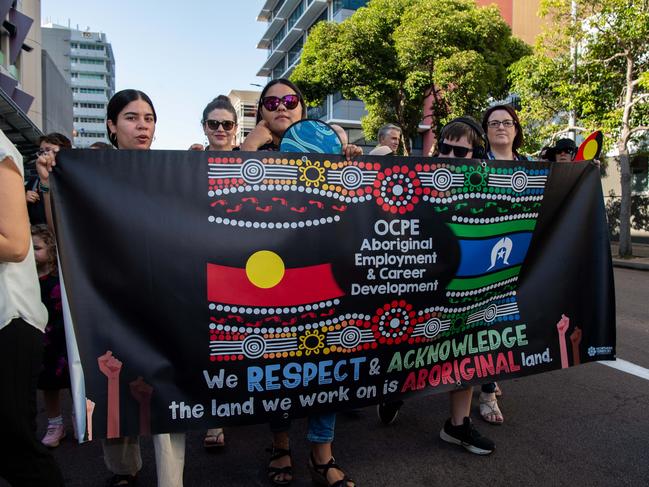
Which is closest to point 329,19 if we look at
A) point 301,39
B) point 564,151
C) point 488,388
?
A: point 301,39

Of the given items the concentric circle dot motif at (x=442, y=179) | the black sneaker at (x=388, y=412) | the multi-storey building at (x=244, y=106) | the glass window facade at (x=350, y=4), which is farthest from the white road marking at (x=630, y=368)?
the multi-storey building at (x=244, y=106)

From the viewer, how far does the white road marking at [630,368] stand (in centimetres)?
428

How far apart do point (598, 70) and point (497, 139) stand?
1191cm

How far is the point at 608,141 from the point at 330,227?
42.3ft

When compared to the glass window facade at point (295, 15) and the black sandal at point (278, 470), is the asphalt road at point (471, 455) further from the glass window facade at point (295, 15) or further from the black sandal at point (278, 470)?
the glass window facade at point (295, 15)

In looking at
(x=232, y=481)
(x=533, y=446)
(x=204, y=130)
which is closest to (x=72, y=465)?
(x=232, y=481)

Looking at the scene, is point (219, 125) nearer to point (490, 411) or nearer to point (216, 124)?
point (216, 124)

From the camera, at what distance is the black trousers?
1.72 metres

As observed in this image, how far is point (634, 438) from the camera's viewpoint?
121 inches

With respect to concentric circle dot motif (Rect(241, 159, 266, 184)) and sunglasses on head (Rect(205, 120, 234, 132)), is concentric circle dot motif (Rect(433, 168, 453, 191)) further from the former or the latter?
sunglasses on head (Rect(205, 120, 234, 132))

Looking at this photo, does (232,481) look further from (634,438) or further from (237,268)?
(634,438)

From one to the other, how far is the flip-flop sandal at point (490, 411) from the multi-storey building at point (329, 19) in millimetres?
28513

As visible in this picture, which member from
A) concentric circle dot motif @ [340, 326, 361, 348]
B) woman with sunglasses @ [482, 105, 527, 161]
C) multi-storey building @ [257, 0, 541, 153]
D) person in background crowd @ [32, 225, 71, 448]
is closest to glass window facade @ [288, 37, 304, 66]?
multi-storey building @ [257, 0, 541, 153]

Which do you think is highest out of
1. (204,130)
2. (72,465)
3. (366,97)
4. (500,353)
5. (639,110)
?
(366,97)
